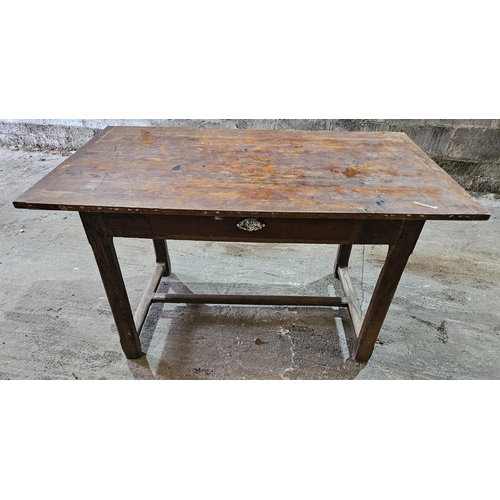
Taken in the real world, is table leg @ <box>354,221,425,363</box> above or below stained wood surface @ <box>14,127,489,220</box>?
below

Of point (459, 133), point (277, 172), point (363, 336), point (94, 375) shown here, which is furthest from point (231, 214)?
point (459, 133)

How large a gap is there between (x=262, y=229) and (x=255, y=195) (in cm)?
14

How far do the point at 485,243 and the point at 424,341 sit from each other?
1300 mm

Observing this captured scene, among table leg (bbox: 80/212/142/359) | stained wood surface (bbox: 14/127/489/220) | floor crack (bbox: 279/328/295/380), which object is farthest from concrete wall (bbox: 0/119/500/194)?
table leg (bbox: 80/212/142/359)

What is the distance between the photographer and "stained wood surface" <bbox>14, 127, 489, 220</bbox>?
1.33 m

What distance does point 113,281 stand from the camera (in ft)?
5.37

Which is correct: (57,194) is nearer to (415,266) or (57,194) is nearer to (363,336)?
(363,336)

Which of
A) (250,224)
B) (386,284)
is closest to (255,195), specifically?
(250,224)

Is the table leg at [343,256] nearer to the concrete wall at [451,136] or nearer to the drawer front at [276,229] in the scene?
the drawer front at [276,229]

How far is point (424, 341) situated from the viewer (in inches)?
79.7

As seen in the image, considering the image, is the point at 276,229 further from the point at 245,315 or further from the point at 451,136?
the point at 451,136

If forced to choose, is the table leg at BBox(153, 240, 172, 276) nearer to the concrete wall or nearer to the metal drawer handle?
the metal drawer handle

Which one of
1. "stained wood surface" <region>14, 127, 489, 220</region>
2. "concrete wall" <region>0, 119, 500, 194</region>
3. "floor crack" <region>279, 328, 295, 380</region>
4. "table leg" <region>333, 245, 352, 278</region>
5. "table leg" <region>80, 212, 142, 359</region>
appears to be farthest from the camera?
"concrete wall" <region>0, 119, 500, 194</region>
